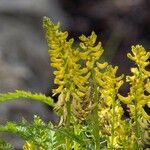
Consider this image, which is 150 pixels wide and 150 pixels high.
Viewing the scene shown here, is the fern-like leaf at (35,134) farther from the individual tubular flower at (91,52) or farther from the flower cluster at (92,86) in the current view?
the individual tubular flower at (91,52)

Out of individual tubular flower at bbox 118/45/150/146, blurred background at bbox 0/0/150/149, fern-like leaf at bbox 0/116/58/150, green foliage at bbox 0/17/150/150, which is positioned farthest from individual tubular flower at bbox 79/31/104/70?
blurred background at bbox 0/0/150/149

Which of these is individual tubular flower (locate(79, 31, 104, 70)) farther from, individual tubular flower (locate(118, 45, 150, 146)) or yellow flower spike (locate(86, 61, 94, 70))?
individual tubular flower (locate(118, 45, 150, 146))

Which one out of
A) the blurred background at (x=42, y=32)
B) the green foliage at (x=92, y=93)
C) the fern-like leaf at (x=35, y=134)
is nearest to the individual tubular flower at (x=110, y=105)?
the green foliage at (x=92, y=93)

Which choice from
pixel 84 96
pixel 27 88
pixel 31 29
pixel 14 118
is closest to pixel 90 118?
pixel 84 96

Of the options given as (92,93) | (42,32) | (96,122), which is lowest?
(96,122)

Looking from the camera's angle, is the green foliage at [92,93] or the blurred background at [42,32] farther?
the blurred background at [42,32]

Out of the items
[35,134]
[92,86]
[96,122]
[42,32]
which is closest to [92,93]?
[92,86]

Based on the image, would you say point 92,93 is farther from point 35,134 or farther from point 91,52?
point 35,134

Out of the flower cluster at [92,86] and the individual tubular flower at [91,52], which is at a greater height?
the individual tubular flower at [91,52]

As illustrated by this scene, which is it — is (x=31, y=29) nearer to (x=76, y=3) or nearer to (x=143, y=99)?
(x=76, y=3)
